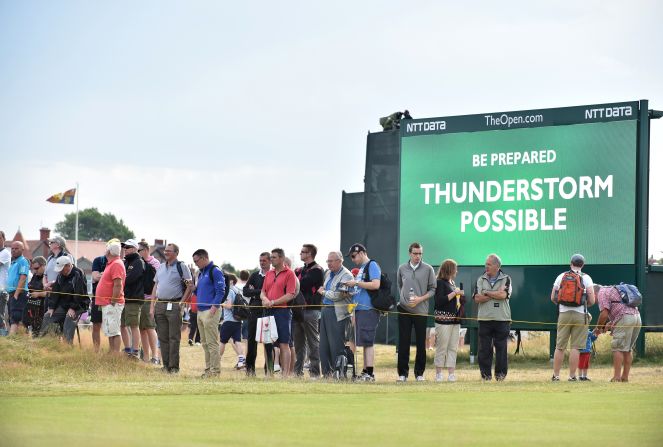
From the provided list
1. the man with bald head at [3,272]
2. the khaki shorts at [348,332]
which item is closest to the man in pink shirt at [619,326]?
the khaki shorts at [348,332]

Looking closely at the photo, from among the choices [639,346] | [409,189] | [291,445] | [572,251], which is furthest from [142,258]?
[291,445]

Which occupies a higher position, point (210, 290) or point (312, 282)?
point (312, 282)

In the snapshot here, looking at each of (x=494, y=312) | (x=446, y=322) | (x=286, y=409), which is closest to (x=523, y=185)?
(x=494, y=312)

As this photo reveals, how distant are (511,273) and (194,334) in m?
9.49

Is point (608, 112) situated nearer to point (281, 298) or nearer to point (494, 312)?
point (494, 312)

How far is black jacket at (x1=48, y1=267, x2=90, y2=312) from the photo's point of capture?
59.9 feet

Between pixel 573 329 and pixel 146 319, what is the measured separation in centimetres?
634

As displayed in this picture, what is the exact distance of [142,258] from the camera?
19.0 m

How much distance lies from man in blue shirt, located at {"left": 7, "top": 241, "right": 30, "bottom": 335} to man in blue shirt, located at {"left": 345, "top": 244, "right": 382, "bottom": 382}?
19.0 ft

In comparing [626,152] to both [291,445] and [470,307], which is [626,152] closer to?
[470,307]

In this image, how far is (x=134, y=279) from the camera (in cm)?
1814

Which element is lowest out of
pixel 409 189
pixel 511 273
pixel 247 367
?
pixel 247 367

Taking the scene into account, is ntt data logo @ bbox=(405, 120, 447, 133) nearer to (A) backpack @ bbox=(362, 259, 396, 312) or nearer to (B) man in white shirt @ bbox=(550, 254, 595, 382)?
(B) man in white shirt @ bbox=(550, 254, 595, 382)

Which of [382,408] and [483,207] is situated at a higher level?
[483,207]
